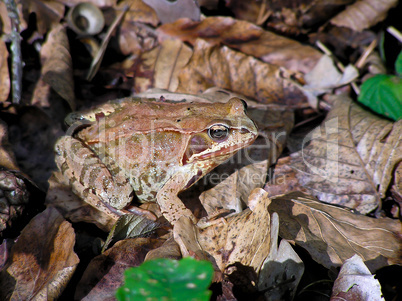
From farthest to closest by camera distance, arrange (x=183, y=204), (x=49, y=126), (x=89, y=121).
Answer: (x=49, y=126) → (x=89, y=121) → (x=183, y=204)

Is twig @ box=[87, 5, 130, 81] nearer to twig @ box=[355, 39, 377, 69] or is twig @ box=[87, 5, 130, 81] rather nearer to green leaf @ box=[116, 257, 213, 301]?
green leaf @ box=[116, 257, 213, 301]

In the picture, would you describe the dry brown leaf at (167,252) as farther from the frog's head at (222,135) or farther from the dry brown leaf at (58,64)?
the dry brown leaf at (58,64)

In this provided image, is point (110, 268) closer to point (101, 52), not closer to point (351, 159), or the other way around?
point (351, 159)

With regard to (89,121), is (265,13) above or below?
above

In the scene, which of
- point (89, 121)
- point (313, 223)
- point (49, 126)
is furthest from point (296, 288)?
point (49, 126)

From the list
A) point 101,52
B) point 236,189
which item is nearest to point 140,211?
point 236,189

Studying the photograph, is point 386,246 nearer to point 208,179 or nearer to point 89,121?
point 208,179

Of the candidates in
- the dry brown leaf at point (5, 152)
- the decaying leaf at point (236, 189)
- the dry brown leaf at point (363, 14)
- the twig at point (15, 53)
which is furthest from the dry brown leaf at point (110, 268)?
the dry brown leaf at point (363, 14)
